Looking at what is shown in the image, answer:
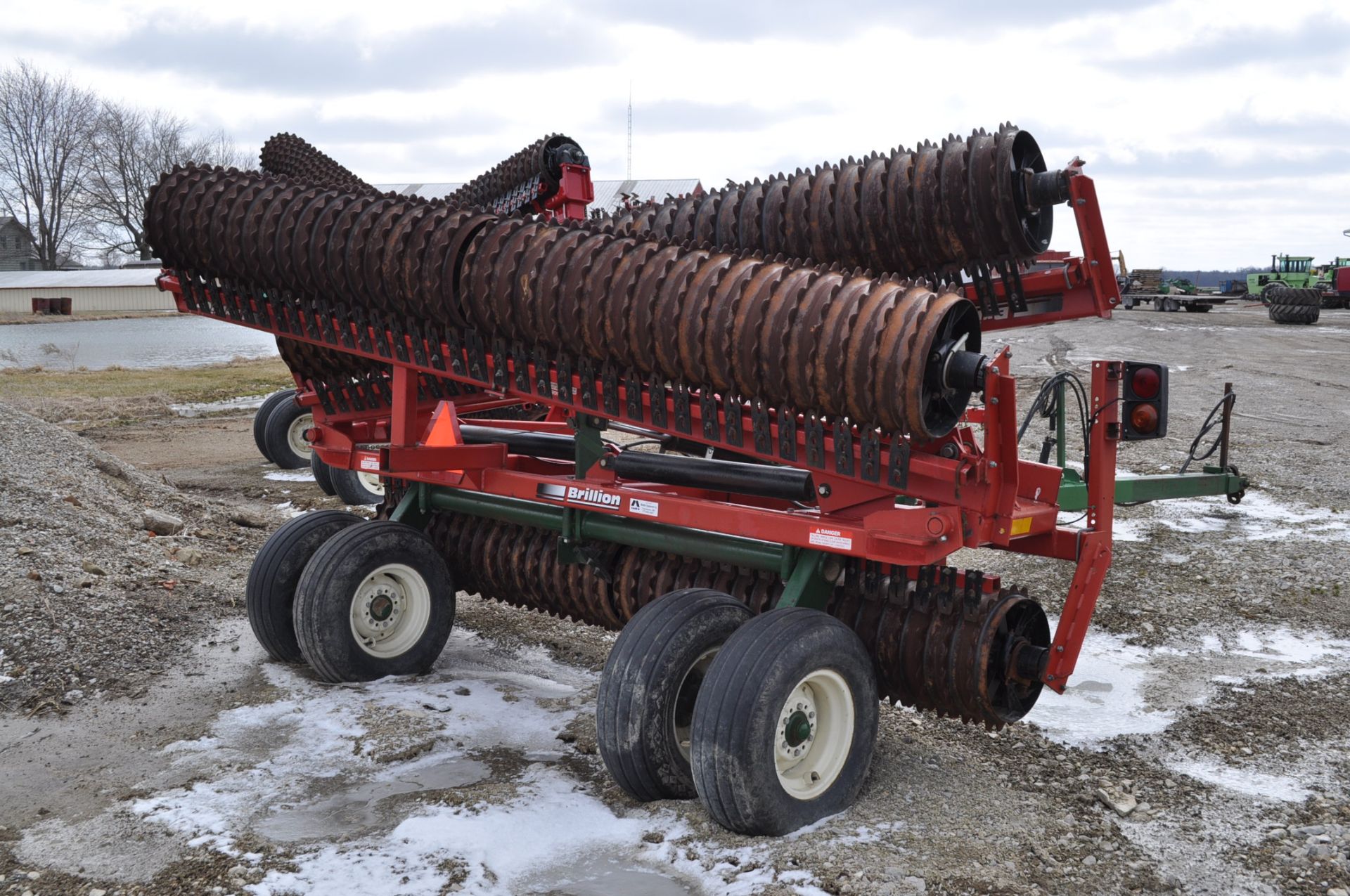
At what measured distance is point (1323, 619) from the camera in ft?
21.6

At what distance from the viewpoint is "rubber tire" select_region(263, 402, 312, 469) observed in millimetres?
11508

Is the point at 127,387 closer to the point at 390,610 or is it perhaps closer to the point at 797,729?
the point at 390,610

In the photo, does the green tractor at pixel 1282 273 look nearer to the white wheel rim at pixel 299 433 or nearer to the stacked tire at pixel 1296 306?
the stacked tire at pixel 1296 306

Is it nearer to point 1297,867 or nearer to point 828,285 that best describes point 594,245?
point 828,285

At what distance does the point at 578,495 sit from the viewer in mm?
5004

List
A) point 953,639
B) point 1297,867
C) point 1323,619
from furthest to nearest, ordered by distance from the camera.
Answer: point 1323,619, point 953,639, point 1297,867

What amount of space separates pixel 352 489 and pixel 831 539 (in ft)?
21.3

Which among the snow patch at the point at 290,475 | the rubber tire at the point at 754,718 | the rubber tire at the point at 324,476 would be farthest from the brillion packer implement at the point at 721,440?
the snow patch at the point at 290,475

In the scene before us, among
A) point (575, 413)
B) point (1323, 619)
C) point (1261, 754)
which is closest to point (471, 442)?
point (575, 413)

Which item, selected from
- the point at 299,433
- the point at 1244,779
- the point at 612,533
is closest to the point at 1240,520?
the point at 1244,779

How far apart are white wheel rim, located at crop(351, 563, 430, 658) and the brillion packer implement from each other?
1 centimetres

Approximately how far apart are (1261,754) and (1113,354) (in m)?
17.0

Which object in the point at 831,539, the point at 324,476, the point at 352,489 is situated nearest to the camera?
the point at 831,539

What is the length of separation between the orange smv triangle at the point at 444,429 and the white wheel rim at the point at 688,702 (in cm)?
176
